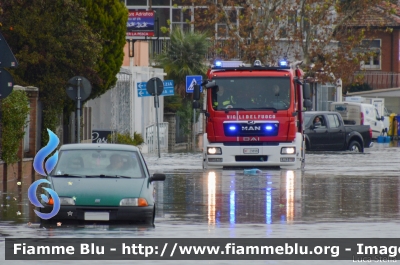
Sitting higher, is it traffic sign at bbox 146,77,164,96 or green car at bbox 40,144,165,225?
traffic sign at bbox 146,77,164,96

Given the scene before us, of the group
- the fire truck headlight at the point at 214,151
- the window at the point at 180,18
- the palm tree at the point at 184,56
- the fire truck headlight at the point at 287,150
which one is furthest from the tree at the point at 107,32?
the window at the point at 180,18

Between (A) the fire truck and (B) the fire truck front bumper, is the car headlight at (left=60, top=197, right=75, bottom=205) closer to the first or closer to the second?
(A) the fire truck

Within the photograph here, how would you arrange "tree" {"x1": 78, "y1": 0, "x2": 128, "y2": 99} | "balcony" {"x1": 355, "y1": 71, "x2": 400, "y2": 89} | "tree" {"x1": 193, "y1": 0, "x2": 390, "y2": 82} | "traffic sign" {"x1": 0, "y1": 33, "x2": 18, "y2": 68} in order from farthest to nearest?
"balcony" {"x1": 355, "y1": 71, "x2": 400, "y2": 89}, "tree" {"x1": 193, "y1": 0, "x2": 390, "y2": 82}, "tree" {"x1": 78, "y1": 0, "x2": 128, "y2": 99}, "traffic sign" {"x1": 0, "y1": 33, "x2": 18, "y2": 68}

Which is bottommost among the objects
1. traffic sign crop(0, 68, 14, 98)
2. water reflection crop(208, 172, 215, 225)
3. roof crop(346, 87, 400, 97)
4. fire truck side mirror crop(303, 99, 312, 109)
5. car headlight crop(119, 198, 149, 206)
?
water reflection crop(208, 172, 215, 225)

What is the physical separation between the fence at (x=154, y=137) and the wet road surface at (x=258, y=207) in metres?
16.4

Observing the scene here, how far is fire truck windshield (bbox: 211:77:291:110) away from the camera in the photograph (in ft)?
88.1

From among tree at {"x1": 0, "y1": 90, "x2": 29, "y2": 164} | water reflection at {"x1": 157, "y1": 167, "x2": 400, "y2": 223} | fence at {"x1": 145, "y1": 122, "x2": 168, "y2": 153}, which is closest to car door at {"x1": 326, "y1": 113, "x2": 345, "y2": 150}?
fence at {"x1": 145, "y1": 122, "x2": 168, "y2": 153}

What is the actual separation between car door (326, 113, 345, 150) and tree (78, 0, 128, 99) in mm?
9069

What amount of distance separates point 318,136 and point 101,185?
24.5 metres

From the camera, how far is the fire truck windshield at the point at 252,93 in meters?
26.8

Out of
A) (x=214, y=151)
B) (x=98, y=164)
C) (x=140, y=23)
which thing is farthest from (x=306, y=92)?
(x=140, y=23)

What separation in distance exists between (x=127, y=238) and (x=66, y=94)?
16244 millimetres

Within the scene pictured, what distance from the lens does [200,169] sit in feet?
101

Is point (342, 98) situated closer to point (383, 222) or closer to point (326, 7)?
point (326, 7)
